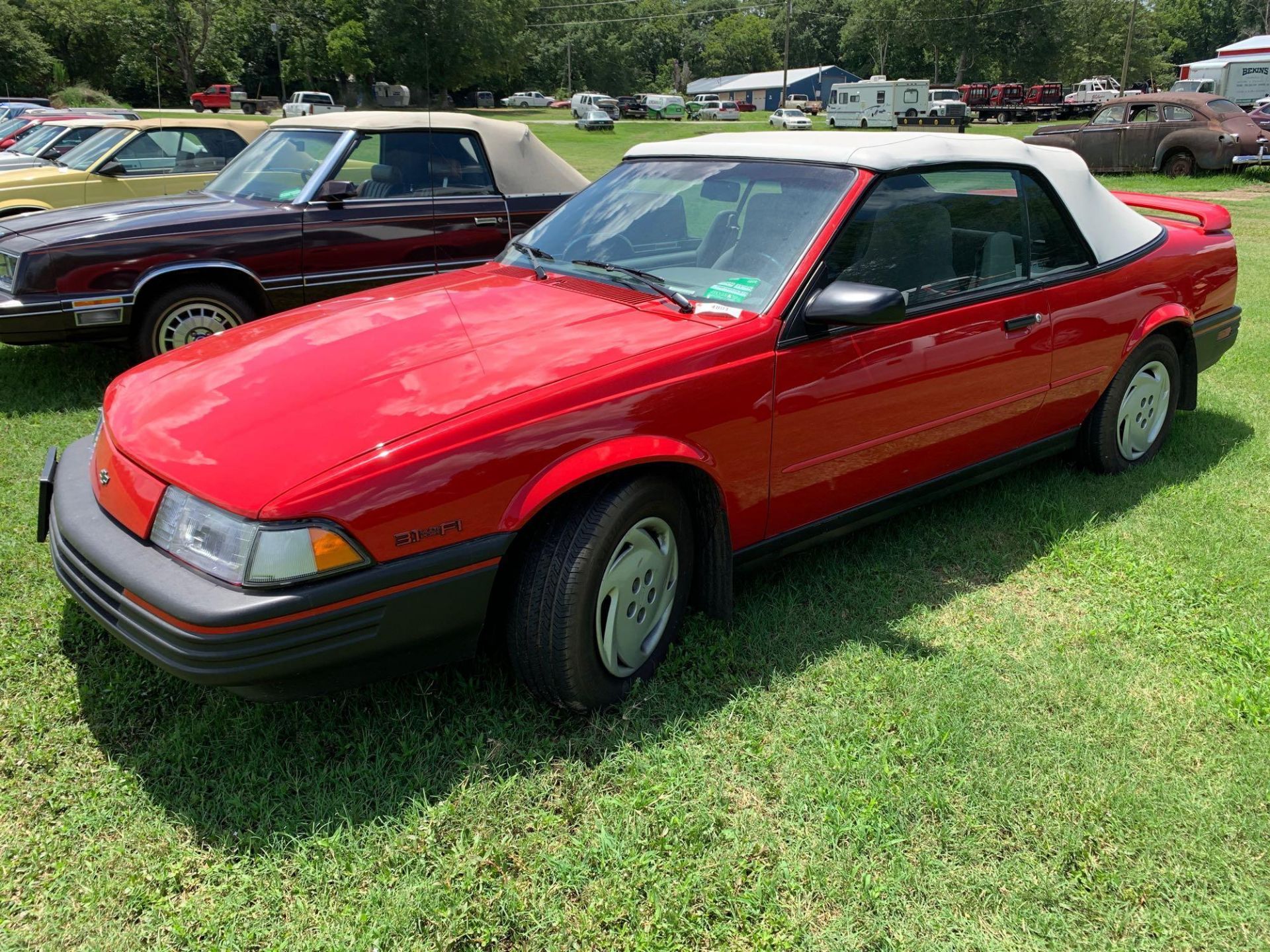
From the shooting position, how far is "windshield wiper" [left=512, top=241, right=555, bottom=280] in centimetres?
360

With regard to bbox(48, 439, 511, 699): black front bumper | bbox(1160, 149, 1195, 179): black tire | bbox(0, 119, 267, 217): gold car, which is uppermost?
bbox(0, 119, 267, 217): gold car

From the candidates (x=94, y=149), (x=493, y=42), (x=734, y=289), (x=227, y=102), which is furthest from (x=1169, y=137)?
(x=493, y=42)

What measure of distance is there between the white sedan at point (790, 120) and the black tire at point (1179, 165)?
109 ft

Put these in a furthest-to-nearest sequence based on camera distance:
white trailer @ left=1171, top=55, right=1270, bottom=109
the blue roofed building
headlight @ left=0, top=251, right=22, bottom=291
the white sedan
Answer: the blue roofed building < the white sedan < white trailer @ left=1171, top=55, right=1270, bottom=109 < headlight @ left=0, top=251, right=22, bottom=291

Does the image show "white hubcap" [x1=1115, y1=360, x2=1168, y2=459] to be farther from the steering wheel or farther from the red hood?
the red hood

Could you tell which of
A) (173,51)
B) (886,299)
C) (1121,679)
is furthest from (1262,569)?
→ (173,51)

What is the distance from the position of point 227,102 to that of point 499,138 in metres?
49.1

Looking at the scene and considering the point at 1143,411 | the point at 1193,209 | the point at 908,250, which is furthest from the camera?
the point at 1193,209

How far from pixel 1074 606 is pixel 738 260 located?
176 centimetres

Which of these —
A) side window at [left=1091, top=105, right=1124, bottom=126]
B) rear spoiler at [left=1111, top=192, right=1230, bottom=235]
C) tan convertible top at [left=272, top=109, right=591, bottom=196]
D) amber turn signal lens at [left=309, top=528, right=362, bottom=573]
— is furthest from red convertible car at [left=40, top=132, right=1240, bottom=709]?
side window at [left=1091, top=105, right=1124, bottom=126]

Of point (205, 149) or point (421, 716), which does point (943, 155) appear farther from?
point (205, 149)

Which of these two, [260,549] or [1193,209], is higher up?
[1193,209]

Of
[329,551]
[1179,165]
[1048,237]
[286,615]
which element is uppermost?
[1179,165]

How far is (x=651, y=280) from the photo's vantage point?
10.9 ft
